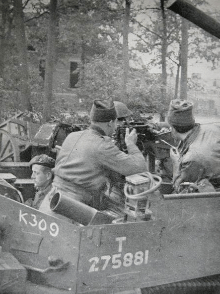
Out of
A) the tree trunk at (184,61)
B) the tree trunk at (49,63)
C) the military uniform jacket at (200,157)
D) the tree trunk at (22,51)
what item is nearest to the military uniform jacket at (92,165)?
the military uniform jacket at (200,157)

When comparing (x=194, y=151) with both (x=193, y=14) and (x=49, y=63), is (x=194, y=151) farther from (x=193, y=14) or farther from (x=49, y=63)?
(x=49, y=63)

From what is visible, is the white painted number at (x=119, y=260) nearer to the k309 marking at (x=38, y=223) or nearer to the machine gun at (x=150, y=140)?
the k309 marking at (x=38, y=223)

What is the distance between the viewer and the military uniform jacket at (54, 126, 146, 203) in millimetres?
4215

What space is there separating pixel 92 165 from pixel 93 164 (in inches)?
0.5

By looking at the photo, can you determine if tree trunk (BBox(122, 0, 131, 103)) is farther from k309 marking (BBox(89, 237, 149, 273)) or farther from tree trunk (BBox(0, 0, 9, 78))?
k309 marking (BBox(89, 237, 149, 273))

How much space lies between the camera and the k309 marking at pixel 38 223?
3715 mm

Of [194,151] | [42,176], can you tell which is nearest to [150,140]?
[42,176]

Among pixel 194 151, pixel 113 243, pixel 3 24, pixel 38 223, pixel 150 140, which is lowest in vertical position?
pixel 113 243

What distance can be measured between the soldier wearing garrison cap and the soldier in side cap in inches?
16.9

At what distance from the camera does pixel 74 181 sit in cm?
425

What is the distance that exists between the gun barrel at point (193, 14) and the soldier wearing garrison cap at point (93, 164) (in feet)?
3.49

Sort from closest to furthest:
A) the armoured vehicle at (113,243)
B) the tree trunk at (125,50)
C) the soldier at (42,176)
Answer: the armoured vehicle at (113,243) < the soldier at (42,176) < the tree trunk at (125,50)

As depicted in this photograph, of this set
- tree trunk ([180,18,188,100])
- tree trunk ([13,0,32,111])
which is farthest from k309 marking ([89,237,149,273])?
tree trunk ([13,0,32,111])

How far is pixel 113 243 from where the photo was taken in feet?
12.2
